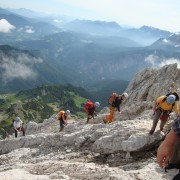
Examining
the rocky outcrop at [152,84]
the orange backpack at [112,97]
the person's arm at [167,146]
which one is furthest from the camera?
the rocky outcrop at [152,84]

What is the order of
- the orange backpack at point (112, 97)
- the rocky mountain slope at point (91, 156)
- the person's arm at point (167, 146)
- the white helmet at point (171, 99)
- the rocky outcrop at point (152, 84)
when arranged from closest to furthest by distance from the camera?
the person's arm at point (167, 146) < the rocky mountain slope at point (91, 156) < the white helmet at point (171, 99) < the orange backpack at point (112, 97) < the rocky outcrop at point (152, 84)

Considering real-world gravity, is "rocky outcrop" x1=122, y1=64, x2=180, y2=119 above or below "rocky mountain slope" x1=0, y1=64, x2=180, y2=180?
above

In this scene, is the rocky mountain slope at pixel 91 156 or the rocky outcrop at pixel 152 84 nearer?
the rocky mountain slope at pixel 91 156

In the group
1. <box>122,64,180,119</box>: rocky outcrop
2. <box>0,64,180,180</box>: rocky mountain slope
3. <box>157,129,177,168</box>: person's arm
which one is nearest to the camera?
<box>157,129,177,168</box>: person's arm

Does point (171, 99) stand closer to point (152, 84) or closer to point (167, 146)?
point (167, 146)

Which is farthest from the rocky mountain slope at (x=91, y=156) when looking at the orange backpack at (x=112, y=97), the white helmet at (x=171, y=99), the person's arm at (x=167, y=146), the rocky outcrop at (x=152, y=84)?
the rocky outcrop at (x=152, y=84)

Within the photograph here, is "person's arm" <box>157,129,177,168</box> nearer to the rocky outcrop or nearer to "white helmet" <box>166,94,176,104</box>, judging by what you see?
"white helmet" <box>166,94,176,104</box>

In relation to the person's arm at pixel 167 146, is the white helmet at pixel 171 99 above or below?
above

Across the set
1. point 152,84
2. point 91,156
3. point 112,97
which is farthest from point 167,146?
point 152,84

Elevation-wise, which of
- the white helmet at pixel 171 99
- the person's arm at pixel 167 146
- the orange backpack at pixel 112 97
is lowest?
the orange backpack at pixel 112 97

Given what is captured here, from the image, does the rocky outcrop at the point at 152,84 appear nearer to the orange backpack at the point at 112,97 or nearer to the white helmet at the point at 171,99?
the orange backpack at the point at 112,97

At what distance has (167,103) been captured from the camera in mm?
17734

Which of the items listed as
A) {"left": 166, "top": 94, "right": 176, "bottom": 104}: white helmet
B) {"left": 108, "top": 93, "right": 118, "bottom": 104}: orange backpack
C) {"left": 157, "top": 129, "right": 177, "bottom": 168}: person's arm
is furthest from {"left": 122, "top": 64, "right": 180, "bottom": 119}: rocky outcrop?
{"left": 157, "top": 129, "right": 177, "bottom": 168}: person's arm

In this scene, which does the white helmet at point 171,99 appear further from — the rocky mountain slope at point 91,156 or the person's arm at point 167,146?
the person's arm at point 167,146
